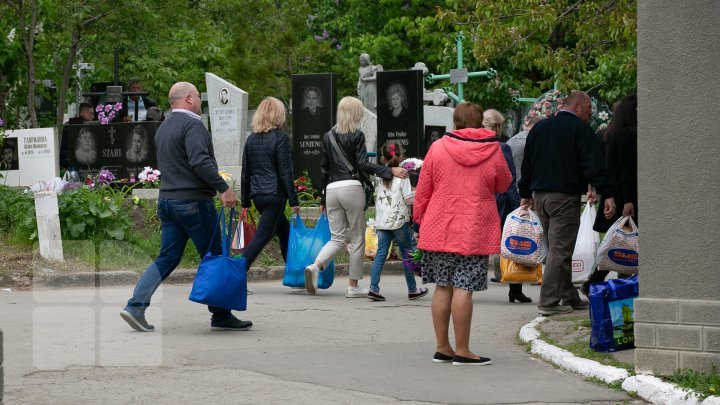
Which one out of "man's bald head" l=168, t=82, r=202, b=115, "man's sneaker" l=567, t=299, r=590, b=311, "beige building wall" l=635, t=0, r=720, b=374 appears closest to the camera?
"beige building wall" l=635, t=0, r=720, b=374

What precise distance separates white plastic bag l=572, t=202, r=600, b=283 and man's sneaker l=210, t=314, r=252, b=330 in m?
2.96

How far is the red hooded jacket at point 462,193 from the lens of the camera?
26.3ft

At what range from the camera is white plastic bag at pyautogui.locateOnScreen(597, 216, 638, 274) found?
32.0ft

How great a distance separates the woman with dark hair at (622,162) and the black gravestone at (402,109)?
11.5m

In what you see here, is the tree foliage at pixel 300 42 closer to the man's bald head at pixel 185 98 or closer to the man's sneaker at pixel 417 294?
the man's sneaker at pixel 417 294

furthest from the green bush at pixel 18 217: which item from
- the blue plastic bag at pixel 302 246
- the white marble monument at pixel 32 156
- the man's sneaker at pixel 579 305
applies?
the man's sneaker at pixel 579 305

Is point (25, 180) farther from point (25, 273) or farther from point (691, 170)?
point (691, 170)

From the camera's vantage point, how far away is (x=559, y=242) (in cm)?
1030

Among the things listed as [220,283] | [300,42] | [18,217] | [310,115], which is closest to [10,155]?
[310,115]

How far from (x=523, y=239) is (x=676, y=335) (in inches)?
151

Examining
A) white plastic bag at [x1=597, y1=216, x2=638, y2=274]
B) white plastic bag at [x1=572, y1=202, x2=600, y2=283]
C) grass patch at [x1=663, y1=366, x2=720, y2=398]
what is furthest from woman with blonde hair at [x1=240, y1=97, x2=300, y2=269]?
grass patch at [x1=663, y1=366, x2=720, y2=398]

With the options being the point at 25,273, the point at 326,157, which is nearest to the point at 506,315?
the point at 326,157

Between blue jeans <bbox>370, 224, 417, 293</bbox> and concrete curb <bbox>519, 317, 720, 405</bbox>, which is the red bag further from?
concrete curb <bbox>519, 317, 720, 405</bbox>

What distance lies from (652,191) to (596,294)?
41.2 inches
